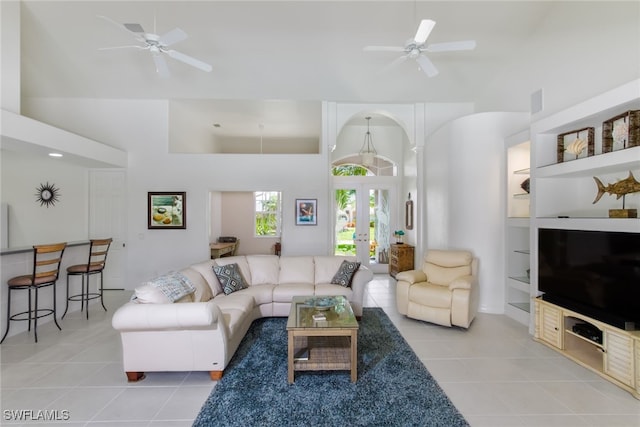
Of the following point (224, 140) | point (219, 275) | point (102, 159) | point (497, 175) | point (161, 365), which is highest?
point (224, 140)

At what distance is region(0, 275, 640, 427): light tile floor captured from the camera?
207 cm

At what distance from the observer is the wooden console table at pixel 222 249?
6656 mm

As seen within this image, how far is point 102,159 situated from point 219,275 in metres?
3.12

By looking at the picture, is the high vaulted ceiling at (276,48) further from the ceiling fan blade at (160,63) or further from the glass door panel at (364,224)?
the glass door panel at (364,224)

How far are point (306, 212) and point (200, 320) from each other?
11.7 ft

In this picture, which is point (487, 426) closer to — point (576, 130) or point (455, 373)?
point (455, 373)

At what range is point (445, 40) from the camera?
4324mm

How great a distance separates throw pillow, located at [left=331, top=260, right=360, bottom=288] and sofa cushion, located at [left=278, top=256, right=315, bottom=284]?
0.40 meters

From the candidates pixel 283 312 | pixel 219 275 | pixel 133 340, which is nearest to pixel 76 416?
pixel 133 340

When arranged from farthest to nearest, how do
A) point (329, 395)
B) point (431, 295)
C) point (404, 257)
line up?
point (404, 257)
point (431, 295)
point (329, 395)

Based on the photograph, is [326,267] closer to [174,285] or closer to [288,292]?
[288,292]

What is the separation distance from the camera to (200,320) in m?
2.30

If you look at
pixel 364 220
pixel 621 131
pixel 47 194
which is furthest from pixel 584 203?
pixel 47 194

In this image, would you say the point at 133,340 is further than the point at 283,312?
No
